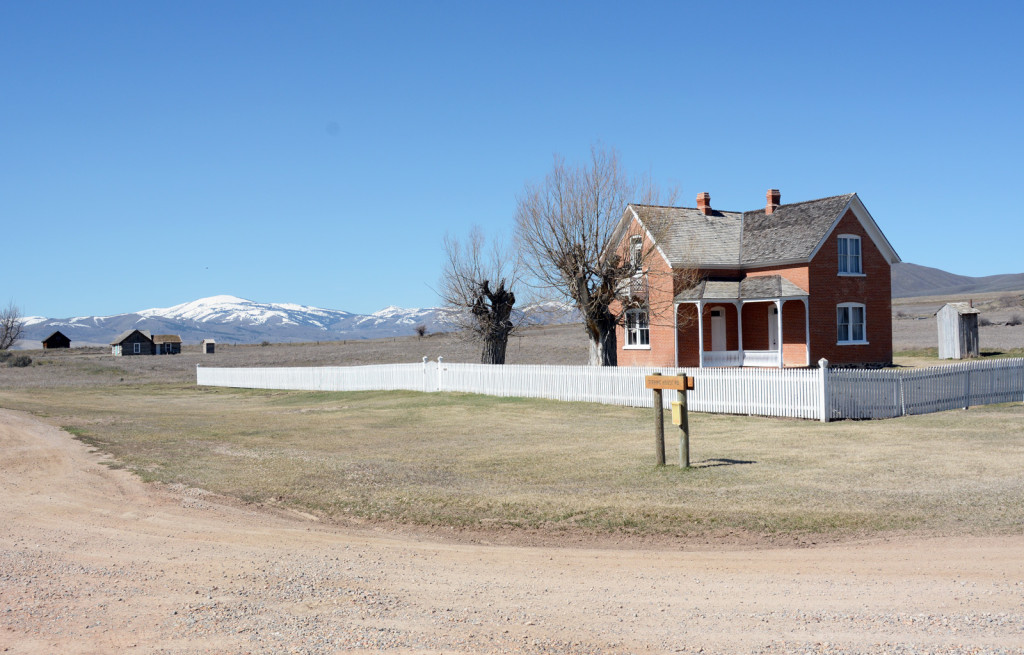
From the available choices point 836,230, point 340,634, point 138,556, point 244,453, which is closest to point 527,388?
point 244,453

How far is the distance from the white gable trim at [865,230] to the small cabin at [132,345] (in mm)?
106235

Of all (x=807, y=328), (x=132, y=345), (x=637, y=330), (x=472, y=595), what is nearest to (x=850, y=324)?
(x=807, y=328)

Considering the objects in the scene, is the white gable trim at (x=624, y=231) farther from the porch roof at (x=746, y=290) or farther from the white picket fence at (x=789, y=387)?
the white picket fence at (x=789, y=387)

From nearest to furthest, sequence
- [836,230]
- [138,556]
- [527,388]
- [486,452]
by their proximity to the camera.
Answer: [138,556] → [486,452] → [527,388] → [836,230]

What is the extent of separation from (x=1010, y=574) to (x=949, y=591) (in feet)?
3.14

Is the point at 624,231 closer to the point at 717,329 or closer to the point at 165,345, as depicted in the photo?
the point at 717,329

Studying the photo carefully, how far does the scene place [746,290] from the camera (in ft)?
113

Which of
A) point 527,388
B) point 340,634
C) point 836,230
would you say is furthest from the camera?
point 836,230

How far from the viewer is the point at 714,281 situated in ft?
116

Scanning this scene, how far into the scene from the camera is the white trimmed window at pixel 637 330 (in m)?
37.0

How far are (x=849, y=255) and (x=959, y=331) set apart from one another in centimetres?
1010

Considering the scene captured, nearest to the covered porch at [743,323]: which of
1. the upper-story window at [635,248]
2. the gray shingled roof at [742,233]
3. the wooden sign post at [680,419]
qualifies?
the gray shingled roof at [742,233]

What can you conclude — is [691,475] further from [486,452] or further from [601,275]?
[601,275]

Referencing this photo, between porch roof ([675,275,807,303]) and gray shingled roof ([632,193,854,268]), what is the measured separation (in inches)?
34.5
